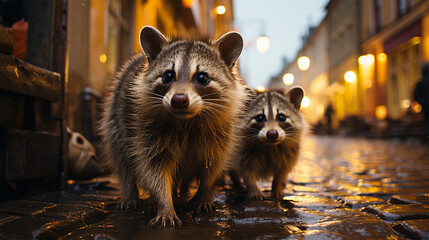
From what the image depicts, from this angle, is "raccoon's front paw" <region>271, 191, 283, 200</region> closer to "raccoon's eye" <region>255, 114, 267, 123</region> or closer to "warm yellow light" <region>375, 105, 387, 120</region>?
"raccoon's eye" <region>255, 114, 267, 123</region>

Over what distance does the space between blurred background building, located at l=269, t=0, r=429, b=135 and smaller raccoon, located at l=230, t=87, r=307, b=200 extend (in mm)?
12730

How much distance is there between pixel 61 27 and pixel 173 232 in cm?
265

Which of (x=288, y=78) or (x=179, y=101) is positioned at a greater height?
(x=288, y=78)

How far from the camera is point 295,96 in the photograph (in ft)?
14.4

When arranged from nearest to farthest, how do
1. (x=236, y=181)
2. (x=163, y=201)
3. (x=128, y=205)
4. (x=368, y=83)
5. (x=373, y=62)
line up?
(x=163, y=201) < (x=128, y=205) < (x=236, y=181) < (x=373, y=62) < (x=368, y=83)

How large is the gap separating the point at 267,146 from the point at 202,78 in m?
1.36

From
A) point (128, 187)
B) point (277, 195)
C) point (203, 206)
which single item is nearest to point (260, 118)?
point (277, 195)

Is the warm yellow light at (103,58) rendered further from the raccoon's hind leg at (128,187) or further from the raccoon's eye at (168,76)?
the raccoon's eye at (168,76)

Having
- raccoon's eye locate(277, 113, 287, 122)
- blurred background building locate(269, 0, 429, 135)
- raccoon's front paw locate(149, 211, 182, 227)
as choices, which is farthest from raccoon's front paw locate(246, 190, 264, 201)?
blurred background building locate(269, 0, 429, 135)

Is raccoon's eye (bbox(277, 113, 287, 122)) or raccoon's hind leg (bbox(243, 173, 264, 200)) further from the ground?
raccoon's eye (bbox(277, 113, 287, 122))

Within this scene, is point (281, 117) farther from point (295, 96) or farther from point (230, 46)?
point (230, 46)

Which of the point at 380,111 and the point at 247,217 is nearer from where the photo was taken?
the point at 247,217

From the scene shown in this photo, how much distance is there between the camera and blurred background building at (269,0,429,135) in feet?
64.3

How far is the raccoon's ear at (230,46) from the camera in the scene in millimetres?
3334
